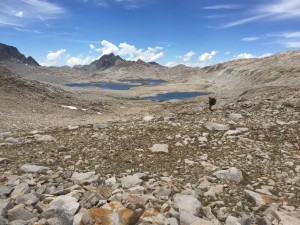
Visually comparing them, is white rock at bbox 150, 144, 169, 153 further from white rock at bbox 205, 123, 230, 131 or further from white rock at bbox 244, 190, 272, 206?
white rock at bbox 244, 190, 272, 206

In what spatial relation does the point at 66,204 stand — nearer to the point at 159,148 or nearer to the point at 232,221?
the point at 232,221

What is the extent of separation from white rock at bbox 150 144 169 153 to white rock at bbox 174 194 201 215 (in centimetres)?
308

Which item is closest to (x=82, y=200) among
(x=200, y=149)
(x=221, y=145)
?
(x=200, y=149)

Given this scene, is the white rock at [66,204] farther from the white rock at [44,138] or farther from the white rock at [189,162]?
the white rock at [44,138]

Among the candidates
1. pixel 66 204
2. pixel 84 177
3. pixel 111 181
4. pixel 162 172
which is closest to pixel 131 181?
pixel 111 181

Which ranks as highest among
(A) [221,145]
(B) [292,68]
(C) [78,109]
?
(B) [292,68]

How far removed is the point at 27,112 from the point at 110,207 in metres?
27.0

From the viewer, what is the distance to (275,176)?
8.82m

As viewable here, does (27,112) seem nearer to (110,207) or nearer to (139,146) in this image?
(139,146)

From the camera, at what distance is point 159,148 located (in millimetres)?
10734

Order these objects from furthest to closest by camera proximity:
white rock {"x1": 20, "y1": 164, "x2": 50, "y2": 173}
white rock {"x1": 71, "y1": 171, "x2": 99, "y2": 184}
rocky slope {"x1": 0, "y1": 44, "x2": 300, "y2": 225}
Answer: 1. white rock {"x1": 20, "y1": 164, "x2": 50, "y2": 173}
2. white rock {"x1": 71, "y1": 171, "x2": 99, "y2": 184}
3. rocky slope {"x1": 0, "y1": 44, "x2": 300, "y2": 225}

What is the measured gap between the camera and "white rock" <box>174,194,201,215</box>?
7.02 meters

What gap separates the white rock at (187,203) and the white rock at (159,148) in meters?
3.08

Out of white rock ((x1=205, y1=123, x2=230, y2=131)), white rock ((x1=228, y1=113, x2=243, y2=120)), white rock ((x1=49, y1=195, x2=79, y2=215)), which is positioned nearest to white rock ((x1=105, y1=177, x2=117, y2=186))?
white rock ((x1=49, y1=195, x2=79, y2=215))
